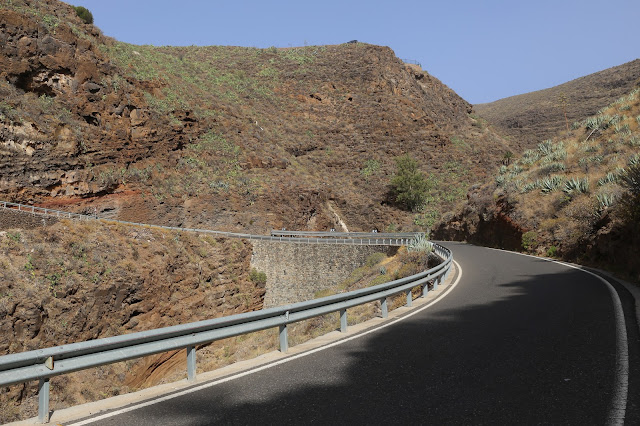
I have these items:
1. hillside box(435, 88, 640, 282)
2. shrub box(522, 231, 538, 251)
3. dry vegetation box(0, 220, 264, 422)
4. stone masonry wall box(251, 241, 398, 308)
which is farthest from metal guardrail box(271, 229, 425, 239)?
shrub box(522, 231, 538, 251)

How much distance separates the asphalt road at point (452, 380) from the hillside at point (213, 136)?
100 ft

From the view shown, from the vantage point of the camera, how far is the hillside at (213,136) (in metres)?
30.8

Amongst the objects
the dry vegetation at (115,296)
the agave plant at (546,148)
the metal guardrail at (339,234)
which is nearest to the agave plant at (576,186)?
the dry vegetation at (115,296)

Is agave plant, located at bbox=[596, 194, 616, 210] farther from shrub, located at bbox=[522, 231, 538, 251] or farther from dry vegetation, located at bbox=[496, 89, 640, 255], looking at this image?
shrub, located at bbox=[522, 231, 538, 251]

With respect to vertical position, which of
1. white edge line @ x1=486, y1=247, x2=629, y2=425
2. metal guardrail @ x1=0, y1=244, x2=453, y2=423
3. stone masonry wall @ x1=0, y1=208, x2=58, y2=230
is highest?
stone masonry wall @ x1=0, y1=208, x2=58, y2=230

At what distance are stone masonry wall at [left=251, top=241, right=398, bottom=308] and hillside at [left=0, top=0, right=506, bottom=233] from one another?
601 centimetres

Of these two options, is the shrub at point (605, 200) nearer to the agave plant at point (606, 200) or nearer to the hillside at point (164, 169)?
the agave plant at point (606, 200)

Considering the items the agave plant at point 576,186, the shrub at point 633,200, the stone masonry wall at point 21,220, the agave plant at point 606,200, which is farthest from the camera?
the stone masonry wall at point 21,220

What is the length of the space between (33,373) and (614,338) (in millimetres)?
7991

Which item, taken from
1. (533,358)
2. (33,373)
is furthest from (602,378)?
(33,373)

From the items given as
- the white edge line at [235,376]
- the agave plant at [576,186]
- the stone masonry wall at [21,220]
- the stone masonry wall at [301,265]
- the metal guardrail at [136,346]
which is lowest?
the stone masonry wall at [301,265]

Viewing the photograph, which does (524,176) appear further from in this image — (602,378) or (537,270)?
(602,378)

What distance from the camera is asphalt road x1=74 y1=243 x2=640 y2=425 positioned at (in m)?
4.07

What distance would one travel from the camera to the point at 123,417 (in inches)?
165
